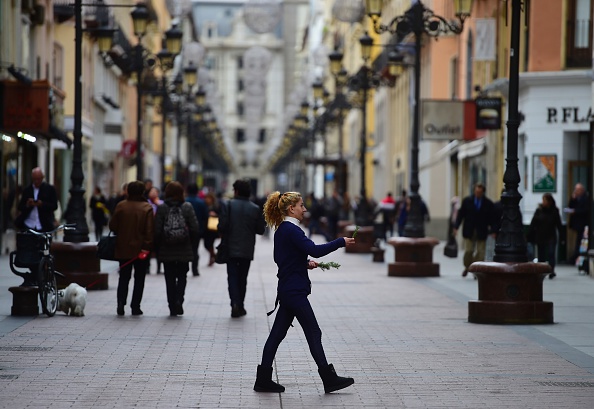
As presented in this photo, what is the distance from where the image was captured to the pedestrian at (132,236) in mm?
17578

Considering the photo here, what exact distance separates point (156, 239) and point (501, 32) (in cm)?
2078

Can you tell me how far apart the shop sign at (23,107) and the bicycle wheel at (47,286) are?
55.1 feet

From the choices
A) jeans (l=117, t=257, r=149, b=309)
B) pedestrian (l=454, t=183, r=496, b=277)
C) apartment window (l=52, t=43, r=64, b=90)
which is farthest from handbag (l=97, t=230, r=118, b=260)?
apartment window (l=52, t=43, r=64, b=90)

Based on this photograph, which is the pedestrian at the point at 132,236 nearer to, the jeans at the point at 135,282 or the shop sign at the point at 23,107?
the jeans at the point at 135,282

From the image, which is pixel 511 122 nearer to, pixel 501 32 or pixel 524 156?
pixel 524 156

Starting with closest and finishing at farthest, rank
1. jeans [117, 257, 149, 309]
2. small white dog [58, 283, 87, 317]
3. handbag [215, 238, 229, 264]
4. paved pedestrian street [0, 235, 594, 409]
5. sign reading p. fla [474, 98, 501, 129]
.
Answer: paved pedestrian street [0, 235, 594, 409] < small white dog [58, 283, 87, 317] < jeans [117, 257, 149, 309] < handbag [215, 238, 229, 264] < sign reading p. fla [474, 98, 501, 129]

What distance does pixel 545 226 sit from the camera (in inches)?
1025

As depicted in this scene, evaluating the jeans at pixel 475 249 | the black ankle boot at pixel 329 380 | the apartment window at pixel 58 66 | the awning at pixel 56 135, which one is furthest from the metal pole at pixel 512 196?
the apartment window at pixel 58 66

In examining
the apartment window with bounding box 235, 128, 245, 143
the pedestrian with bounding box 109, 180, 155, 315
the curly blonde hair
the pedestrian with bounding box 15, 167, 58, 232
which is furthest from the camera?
the apartment window with bounding box 235, 128, 245, 143

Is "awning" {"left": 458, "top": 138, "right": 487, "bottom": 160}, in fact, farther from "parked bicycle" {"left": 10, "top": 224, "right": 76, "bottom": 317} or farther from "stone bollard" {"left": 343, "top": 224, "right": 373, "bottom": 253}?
"parked bicycle" {"left": 10, "top": 224, "right": 76, "bottom": 317}

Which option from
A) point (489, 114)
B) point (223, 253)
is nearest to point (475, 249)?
point (489, 114)

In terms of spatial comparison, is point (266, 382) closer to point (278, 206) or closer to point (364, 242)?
point (278, 206)

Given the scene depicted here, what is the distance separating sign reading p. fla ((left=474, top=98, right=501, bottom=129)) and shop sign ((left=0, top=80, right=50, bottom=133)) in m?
9.85

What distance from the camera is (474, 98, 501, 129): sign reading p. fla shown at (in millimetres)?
30938
